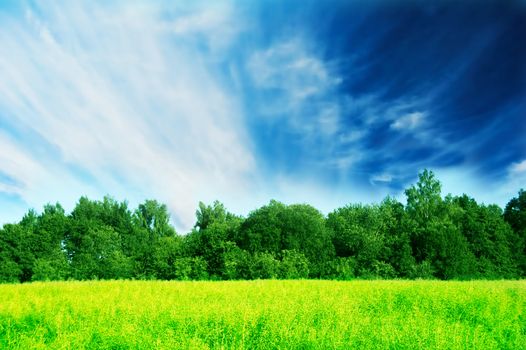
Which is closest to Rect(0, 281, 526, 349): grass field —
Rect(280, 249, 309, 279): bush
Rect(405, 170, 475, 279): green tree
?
Rect(280, 249, 309, 279): bush

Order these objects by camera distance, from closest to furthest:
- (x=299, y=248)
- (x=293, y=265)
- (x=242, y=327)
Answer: (x=242, y=327)
(x=293, y=265)
(x=299, y=248)

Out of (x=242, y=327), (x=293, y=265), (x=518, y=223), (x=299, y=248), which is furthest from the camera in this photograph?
(x=518, y=223)

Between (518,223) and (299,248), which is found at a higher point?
(518,223)

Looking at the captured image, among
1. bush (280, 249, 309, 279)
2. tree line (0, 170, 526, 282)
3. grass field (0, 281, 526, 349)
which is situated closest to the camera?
grass field (0, 281, 526, 349)

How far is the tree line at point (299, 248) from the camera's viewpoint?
44219 millimetres

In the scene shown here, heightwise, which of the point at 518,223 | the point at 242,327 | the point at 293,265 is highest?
the point at 518,223

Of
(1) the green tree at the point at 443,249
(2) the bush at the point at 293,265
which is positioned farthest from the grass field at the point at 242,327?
(1) the green tree at the point at 443,249

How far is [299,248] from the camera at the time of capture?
45.6m

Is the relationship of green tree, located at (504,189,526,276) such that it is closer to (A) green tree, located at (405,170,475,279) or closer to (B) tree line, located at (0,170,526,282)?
(B) tree line, located at (0,170,526,282)

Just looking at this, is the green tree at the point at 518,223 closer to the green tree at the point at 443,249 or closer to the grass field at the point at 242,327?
the green tree at the point at 443,249

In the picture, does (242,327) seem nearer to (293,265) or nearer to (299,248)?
(293,265)

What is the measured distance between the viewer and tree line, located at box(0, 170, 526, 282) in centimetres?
4422

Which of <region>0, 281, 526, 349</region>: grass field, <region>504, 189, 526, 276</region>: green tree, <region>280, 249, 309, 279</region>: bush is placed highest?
<region>504, 189, 526, 276</region>: green tree

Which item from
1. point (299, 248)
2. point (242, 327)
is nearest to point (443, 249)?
point (299, 248)
